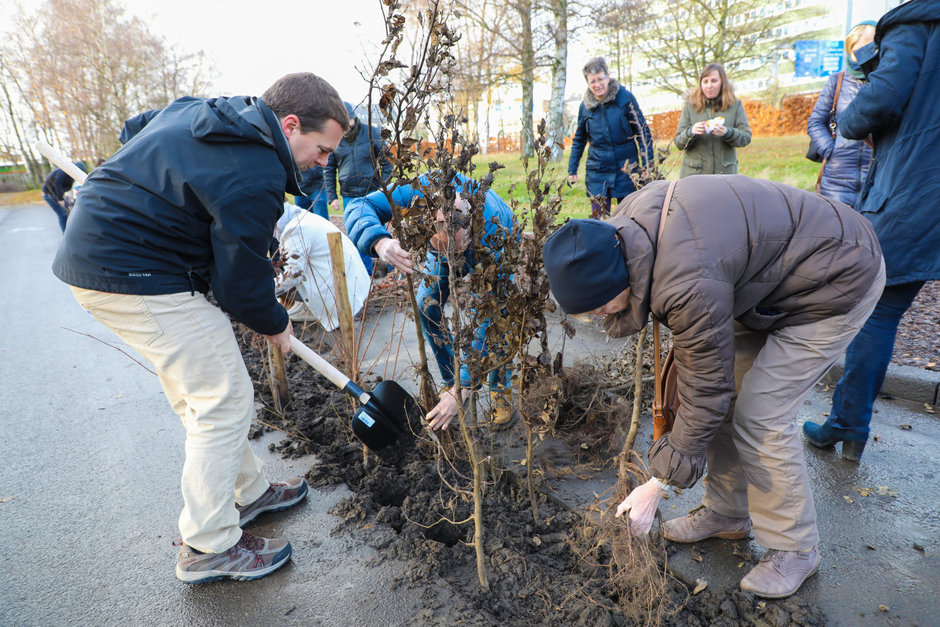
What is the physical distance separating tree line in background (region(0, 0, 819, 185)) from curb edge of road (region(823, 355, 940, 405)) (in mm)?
7588

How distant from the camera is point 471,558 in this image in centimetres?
232

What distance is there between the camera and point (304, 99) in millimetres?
2066

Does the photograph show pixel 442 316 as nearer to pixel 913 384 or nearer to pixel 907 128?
pixel 907 128

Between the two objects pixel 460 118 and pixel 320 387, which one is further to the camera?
pixel 320 387

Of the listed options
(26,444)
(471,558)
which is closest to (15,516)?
(26,444)

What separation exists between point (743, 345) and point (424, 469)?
1.67m

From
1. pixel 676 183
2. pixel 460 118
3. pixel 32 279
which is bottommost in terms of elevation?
pixel 32 279

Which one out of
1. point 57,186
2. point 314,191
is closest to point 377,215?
point 314,191

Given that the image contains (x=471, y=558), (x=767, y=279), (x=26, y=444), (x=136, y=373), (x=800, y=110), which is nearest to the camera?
(x=767, y=279)

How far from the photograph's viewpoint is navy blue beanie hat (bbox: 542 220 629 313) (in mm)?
1564

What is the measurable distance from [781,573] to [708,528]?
1.06 feet

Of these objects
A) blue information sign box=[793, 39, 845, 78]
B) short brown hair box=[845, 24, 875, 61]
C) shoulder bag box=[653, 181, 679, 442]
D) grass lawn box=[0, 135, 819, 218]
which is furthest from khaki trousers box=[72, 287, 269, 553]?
blue information sign box=[793, 39, 845, 78]

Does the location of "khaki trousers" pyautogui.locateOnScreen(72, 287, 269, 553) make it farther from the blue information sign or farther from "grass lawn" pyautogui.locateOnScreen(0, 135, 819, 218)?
the blue information sign

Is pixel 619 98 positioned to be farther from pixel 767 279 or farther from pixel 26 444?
pixel 26 444
